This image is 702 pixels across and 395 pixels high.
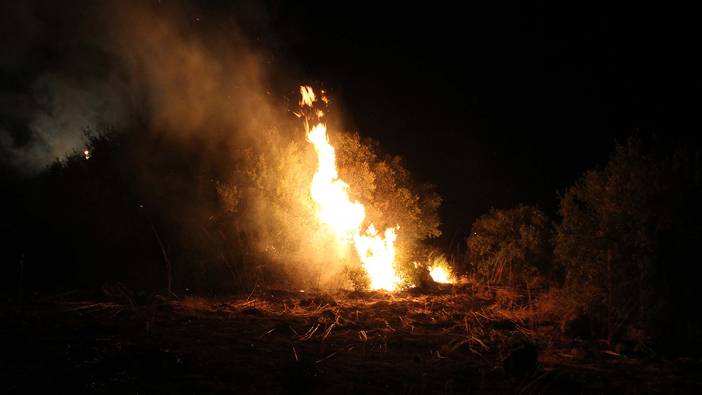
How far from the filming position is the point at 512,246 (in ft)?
42.5

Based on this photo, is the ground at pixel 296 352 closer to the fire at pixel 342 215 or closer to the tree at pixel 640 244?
the tree at pixel 640 244

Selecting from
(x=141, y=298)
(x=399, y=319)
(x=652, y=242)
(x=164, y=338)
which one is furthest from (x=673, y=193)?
(x=141, y=298)

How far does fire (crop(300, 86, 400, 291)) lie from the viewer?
40.8 ft

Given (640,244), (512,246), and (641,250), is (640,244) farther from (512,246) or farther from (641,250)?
(512,246)

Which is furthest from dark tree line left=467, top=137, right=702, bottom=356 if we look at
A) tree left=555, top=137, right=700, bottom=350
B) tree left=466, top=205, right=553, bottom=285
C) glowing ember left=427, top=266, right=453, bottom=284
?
glowing ember left=427, top=266, right=453, bottom=284

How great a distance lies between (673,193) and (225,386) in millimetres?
7298

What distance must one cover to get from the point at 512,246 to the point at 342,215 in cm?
515

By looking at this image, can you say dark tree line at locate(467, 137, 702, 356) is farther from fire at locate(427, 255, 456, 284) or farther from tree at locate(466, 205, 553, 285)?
fire at locate(427, 255, 456, 284)

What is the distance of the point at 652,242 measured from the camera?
7.02m

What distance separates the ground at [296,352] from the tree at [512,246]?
12.7ft

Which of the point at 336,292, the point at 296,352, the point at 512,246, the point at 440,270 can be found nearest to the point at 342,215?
the point at 336,292

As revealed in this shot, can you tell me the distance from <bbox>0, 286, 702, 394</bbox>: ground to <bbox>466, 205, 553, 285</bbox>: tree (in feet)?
12.7

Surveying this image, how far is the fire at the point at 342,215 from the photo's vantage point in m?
12.4

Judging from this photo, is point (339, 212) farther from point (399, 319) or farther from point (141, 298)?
point (141, 298)
